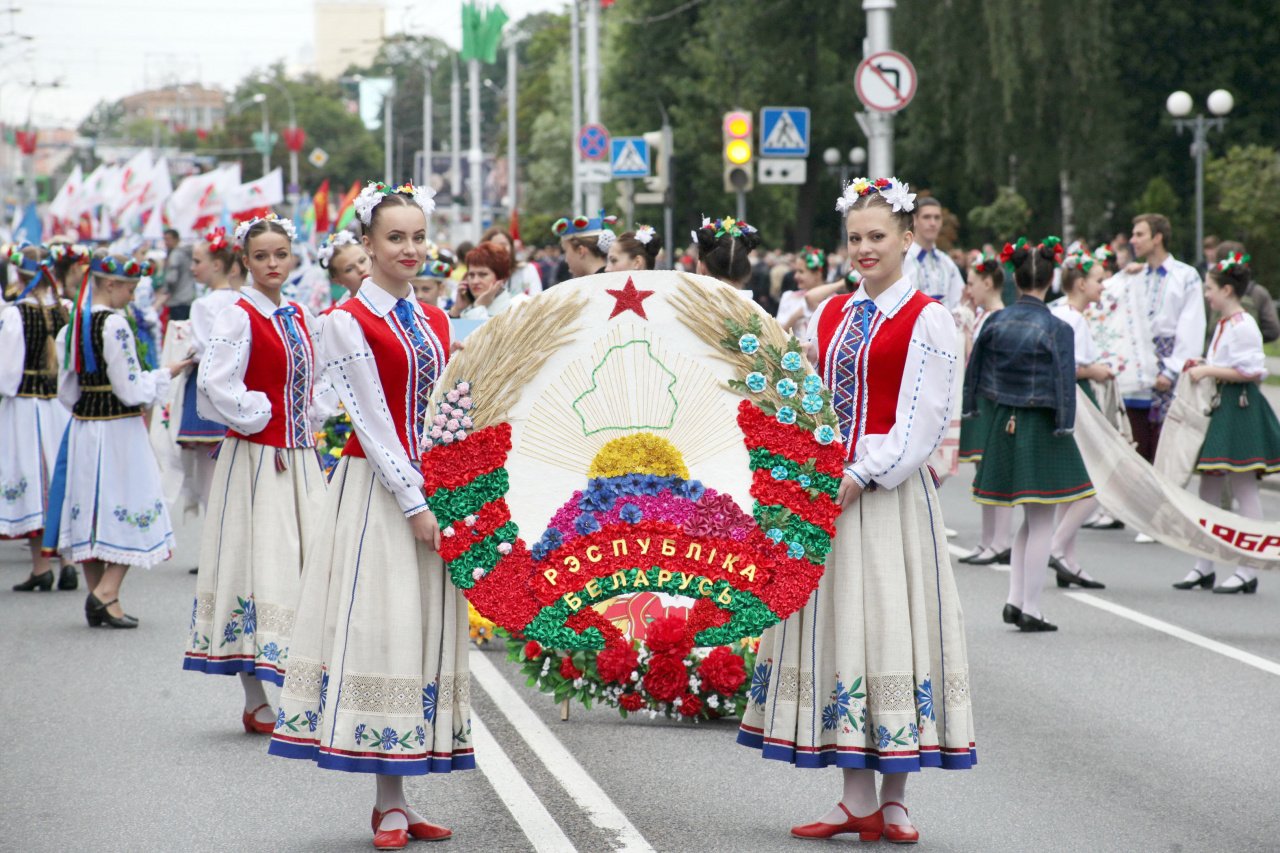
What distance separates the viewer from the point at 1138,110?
1646 inches

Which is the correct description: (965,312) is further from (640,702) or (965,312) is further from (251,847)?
(251,847)

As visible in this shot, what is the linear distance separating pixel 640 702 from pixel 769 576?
1.90 metres

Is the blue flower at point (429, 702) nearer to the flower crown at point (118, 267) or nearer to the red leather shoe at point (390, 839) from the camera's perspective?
the red leather shoe at point (390, 839)

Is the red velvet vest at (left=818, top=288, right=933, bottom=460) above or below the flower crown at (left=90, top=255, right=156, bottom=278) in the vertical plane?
below

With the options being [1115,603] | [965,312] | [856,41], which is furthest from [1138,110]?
[1115,603]

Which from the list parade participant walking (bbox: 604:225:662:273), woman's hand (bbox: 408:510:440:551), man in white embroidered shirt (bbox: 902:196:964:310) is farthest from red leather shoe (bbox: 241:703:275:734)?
man in white embroidered shirt (bbox: 902:196:964:310)

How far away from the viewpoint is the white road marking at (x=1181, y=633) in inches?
377

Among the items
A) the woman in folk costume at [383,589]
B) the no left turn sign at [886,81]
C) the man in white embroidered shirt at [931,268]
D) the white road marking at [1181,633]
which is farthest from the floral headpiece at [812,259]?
the woman in folk costume at [383,589]

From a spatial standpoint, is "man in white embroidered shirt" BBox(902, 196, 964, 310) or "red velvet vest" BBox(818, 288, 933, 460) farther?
"man in white embroidered shirt" BBox(902, 196, 964, 310)

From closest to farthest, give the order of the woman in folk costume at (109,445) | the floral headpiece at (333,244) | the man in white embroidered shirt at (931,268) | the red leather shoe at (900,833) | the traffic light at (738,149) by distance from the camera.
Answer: the red leather shoe at (900,833) → the floral headpiece at (333,244) → the woman in folk costume at (109,445) → the man in white embroidered shirt at (931,268) → the traffic light at (738,149)

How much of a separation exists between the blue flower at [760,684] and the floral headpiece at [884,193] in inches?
59.5

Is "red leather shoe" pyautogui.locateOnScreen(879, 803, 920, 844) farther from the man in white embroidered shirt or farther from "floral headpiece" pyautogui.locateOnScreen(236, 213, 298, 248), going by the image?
the man in white embroidered shirt

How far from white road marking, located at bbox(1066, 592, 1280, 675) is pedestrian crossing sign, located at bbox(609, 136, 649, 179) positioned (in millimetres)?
17111

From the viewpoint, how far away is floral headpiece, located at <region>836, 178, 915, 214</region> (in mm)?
6230
